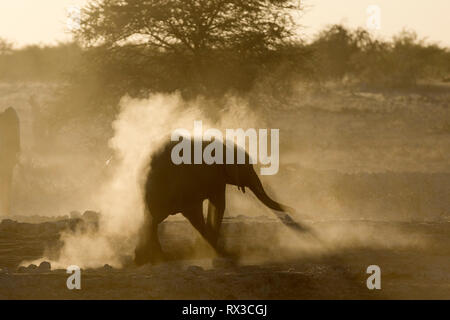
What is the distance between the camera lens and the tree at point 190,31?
20.3m

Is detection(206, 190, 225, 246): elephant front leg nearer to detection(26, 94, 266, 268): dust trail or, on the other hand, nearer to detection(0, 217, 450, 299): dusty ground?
detection(0, 217, 450, 299): dusty ground

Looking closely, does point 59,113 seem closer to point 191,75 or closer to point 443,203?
point 191,75

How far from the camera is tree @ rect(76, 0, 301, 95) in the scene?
800 inches

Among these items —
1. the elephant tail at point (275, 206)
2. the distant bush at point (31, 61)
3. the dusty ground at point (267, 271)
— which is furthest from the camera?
the distant bush at point (31, 61)

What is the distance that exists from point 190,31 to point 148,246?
388 inches

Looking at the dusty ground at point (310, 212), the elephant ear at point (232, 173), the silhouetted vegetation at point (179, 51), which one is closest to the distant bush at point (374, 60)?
the dusty ground at point (310, 212)

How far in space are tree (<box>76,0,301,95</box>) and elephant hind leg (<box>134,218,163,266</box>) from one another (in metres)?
9.41

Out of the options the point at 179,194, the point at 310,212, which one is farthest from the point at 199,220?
the point at 310,212

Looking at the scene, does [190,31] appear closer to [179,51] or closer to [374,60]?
Answer: [179,51]

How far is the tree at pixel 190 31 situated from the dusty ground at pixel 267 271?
24.2 feet

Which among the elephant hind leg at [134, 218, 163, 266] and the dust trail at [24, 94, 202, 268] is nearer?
the elephant hind leg at [134, 218, 163, 266]

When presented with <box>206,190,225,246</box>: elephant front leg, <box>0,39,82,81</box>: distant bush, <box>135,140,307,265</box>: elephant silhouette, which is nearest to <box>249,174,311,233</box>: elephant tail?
<box>135,140,307,265</box>: elephant silhouette

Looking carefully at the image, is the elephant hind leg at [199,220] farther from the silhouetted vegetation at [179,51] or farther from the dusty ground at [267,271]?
the silhouetted vegetation at [179,51]
